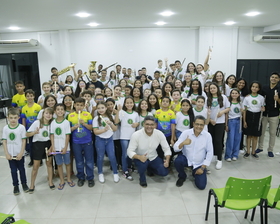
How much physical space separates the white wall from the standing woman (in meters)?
5.39

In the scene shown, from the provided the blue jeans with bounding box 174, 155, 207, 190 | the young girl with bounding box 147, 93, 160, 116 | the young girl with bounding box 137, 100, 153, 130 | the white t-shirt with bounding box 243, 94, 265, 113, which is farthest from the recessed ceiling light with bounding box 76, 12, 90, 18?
the blue jeans with bounding box 174, 155, 207, 190

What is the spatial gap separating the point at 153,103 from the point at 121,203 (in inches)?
65.5

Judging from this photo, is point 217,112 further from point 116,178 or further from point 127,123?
point 116,178

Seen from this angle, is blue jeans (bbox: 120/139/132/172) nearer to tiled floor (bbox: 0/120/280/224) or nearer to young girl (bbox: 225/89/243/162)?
tiled floor (bbox: 0/120/280/224)

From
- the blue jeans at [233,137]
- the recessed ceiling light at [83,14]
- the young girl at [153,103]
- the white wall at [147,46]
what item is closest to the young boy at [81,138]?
the young girl at [153,103]

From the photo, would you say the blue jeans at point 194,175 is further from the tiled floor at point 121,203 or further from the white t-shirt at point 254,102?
the white t-shirt at point 254,102

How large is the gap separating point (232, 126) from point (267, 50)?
6.75 meters

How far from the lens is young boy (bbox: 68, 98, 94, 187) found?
331 centimetres

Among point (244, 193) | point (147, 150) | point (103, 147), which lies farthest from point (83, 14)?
point (244, 193)

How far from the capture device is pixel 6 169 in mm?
4094

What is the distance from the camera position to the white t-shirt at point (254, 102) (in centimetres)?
418

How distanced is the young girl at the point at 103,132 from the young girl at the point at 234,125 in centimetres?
216

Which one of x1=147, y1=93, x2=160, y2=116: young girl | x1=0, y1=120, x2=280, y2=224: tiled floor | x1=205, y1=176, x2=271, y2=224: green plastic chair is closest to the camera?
x1=205, y1=176, x2=271, y2=224: green plastic chair

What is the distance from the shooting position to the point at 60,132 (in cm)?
319
